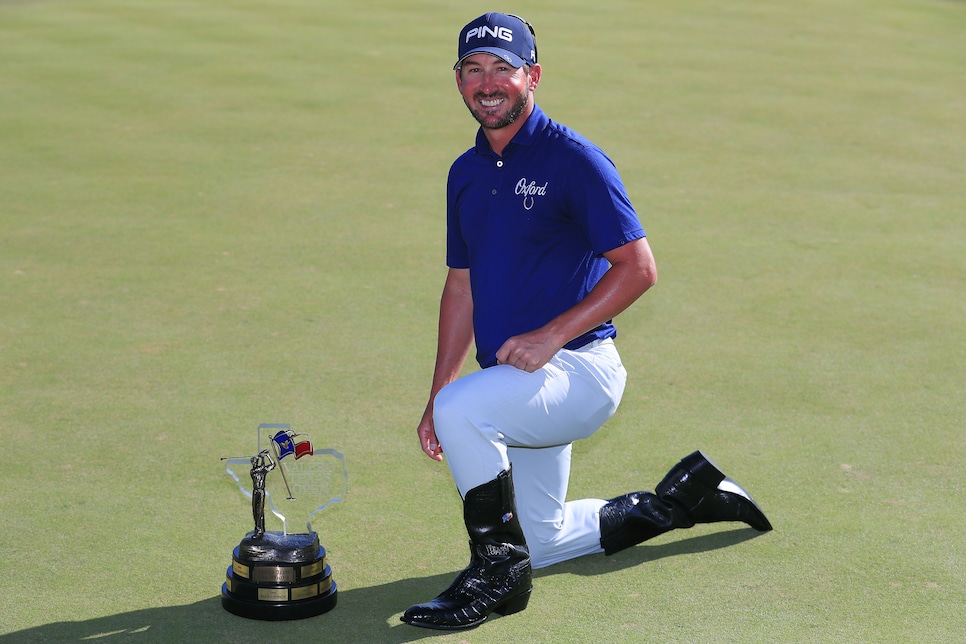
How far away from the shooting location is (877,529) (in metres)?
5.02

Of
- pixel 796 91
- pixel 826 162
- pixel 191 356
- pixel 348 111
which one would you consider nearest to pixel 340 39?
pixel 348 111

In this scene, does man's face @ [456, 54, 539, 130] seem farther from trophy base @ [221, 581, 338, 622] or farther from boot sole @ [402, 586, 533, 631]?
trophy base @ [221, 581, 338, 622]

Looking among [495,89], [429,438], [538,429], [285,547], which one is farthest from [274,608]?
[495,89]

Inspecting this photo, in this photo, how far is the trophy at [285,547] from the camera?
4.19m

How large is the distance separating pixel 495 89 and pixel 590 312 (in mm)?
844

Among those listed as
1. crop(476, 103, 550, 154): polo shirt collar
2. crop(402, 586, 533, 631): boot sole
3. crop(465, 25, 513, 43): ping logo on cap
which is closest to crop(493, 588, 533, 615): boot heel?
crop(402, 586, 533, 631): boot sole

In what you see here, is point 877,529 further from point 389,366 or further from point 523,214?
point 389,366

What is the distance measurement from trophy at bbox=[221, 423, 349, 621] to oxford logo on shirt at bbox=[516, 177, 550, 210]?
1057 millimetres

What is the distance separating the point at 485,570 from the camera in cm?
420

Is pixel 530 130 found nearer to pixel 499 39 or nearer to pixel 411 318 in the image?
pixel 499 39

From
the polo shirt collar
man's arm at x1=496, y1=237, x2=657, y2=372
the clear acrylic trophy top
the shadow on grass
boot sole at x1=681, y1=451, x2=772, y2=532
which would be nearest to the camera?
the shadow on grass

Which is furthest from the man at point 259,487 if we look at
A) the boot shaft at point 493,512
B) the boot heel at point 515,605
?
the boot heel at point 515,605

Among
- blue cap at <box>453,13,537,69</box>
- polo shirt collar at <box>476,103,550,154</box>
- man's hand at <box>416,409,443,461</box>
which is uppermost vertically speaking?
blue cap at <box>453,13,537,69</box>

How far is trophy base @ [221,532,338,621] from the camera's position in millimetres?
4184
